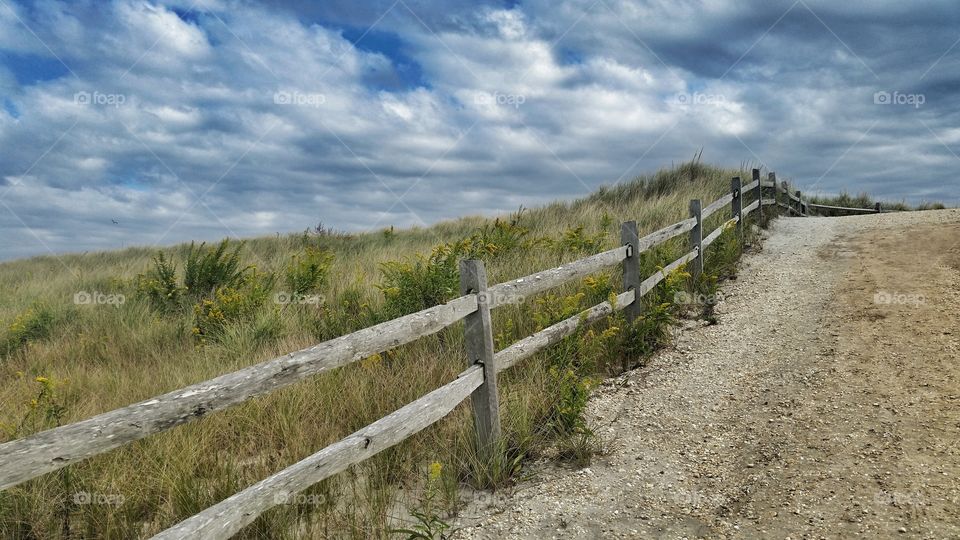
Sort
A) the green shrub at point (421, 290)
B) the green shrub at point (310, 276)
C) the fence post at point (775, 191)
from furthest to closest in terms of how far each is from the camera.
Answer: the fence post at point (775, 191), the green shrub at point (310, 276), the green shrub at point (421, 290)

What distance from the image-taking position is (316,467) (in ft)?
11.2

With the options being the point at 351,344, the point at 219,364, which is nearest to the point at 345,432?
the point at 351,344

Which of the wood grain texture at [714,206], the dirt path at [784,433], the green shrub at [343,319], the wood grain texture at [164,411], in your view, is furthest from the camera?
the wood grain texture at [714,206]

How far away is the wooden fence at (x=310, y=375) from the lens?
7.87 ft

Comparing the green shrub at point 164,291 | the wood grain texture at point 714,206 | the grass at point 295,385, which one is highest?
the wood grain texture at point 714,206

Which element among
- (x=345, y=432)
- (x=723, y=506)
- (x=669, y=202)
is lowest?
(x=723, y=506)

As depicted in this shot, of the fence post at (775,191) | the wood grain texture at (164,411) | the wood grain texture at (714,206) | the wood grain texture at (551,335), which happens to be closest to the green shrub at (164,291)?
the wood grain texture at (551,335)

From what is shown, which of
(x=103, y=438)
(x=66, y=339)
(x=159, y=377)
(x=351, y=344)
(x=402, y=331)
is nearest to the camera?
(x=103, y=438)

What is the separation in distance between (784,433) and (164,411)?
16.1ft

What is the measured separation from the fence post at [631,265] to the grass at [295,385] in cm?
20

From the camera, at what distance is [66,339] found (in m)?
9.36

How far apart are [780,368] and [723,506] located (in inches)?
119

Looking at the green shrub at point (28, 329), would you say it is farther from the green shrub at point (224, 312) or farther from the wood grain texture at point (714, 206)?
the wood grain texture at point (714, 206)

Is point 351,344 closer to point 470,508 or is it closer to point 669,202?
point 470,508
